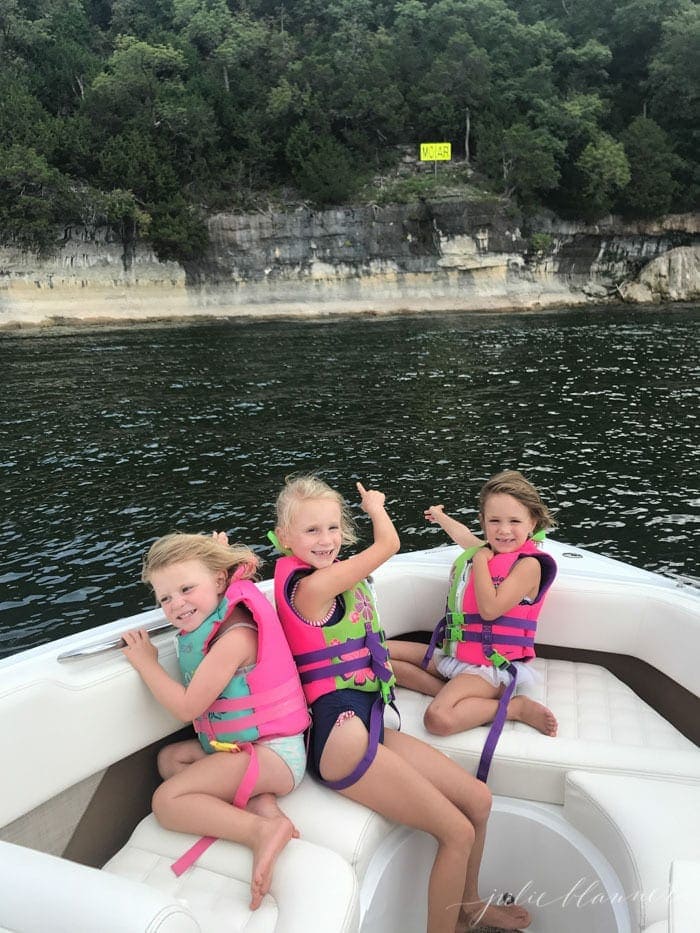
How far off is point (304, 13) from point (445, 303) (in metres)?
39.5

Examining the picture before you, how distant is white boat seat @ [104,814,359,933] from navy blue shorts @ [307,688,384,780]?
1.21 feet

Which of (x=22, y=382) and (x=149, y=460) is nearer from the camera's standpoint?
(x=149, y=460)

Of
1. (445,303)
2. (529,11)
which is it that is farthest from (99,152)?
(529,11)

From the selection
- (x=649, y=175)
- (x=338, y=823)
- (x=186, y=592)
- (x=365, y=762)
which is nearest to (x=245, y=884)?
(x=338, y=823)

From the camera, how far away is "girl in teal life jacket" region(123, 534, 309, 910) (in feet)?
8.04

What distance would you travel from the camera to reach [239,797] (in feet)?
8.00

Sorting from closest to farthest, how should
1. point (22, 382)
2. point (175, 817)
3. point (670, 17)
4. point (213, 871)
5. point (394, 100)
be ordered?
point (213, 871)
point (175, 817)
point (22, 382)
point (394, 100)
point (670, 17)

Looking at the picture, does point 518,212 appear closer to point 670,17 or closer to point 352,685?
point 670,17

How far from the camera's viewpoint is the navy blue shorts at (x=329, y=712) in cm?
261

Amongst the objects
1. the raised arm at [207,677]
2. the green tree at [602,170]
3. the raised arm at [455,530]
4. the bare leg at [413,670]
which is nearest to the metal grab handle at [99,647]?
the raised arm at [207,677]

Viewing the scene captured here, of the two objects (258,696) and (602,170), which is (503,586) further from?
(602,170)

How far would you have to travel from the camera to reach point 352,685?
2.72 m

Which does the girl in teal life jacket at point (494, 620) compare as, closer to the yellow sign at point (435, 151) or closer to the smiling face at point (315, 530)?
the smiling face at point (315, 530)

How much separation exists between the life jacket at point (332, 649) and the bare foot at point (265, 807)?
0.40 m
